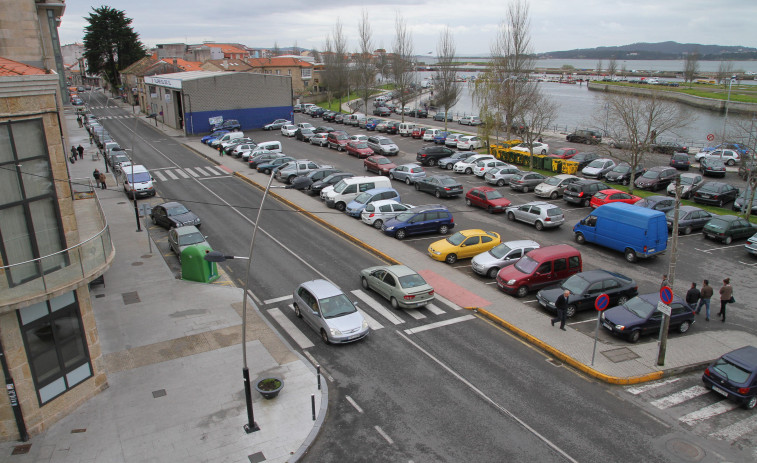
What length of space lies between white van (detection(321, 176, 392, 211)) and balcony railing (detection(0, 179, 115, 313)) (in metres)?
19.0

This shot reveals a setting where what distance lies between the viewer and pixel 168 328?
17.6 m

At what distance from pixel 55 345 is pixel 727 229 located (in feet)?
99.6

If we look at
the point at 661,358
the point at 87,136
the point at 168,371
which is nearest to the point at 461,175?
the point at 661,358

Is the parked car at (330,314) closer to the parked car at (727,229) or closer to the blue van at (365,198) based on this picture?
the blue van at (365,198)

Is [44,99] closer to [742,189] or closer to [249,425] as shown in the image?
[249,425]

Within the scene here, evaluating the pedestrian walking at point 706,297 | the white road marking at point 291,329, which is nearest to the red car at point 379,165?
the white road marking at point 291,329

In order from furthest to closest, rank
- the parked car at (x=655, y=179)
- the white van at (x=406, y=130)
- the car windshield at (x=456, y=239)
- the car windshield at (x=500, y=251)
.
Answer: the white van at (x=406, y=130), the parked car at (x=655, y=179), the car windshield at (x=456, y=239), the car windshield at (x=500, y=251)

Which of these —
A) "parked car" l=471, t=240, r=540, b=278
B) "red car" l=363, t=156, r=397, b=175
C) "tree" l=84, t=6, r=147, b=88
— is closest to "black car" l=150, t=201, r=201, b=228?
"parked car" l=471, t=240, r=540, b=278

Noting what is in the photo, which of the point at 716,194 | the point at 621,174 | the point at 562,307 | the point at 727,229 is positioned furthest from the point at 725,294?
the point at 621,174

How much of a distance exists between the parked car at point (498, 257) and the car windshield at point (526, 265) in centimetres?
89

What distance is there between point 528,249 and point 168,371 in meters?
15.7

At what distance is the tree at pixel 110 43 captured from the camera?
9656 cm

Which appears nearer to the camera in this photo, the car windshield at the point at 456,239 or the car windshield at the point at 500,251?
the car windshield at the point at 500,251

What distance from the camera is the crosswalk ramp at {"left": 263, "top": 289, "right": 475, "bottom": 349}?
18047mm
